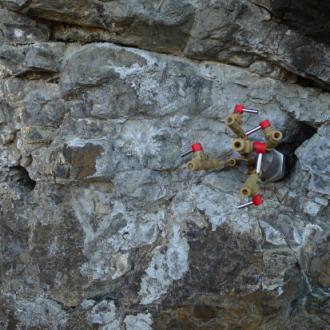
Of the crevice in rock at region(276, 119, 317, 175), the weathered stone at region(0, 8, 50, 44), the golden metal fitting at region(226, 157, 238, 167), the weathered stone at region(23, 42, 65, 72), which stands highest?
the weathered stone at region(0, 8, 50, 44)

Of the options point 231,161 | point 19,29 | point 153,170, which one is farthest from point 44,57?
point 231,161

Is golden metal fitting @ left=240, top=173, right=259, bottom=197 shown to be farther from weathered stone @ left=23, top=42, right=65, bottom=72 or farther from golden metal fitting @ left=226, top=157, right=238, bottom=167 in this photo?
weathered stone @ left=23, top=42, right=65, bottom=72

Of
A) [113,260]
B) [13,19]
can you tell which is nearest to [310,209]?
[113,260]

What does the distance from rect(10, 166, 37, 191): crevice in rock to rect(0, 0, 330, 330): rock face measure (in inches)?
1.0

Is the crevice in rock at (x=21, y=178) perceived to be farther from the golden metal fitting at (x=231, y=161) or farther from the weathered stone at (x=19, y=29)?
the golden metal fitting at (x=231, y=161)

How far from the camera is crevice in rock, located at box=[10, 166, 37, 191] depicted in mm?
1885

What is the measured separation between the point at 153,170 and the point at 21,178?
22.7 inches

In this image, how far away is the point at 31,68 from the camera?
180 cm

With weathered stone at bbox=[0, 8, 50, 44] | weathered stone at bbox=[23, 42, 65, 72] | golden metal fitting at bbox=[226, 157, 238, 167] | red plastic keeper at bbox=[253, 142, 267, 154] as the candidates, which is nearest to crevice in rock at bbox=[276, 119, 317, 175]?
golden metal fitting at bbox=[226, 157, 238, 167]

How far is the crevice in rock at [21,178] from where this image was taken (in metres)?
1.89

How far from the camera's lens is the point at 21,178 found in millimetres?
1906

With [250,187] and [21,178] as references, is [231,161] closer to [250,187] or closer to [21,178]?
[250,187]

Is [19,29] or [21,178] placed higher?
[19,29]

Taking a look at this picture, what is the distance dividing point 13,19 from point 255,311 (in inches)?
57.3
